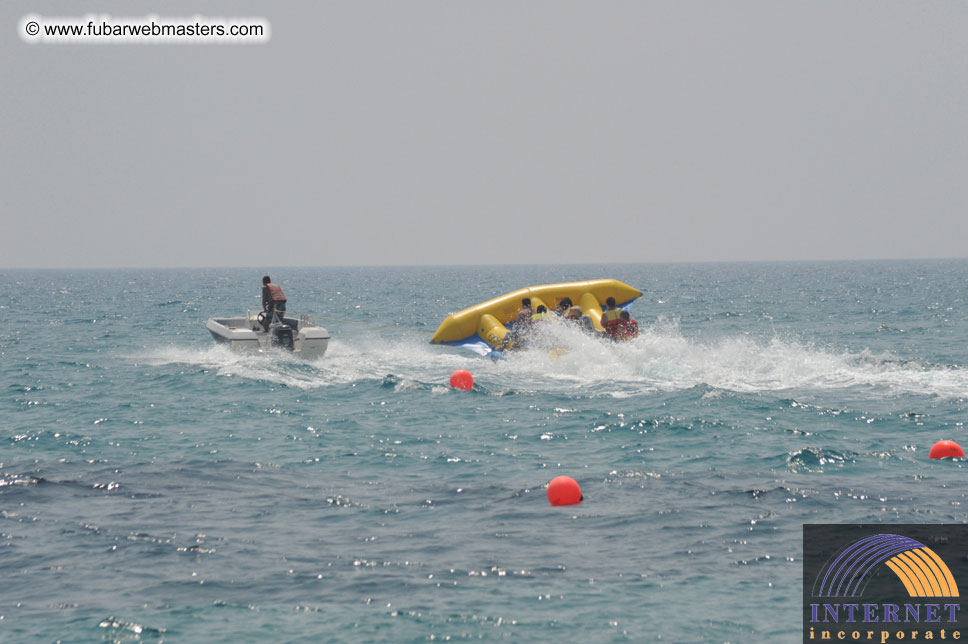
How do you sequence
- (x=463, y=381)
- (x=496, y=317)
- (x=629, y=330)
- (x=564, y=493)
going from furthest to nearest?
(x=496, y=317), (x=629, y=330), (x=463, y=381), (x=564, y=493)

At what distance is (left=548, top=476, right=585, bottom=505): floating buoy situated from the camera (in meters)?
8.50

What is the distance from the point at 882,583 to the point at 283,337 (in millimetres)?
13369

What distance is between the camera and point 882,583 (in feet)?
21.8

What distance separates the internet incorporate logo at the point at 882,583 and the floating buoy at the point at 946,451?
2.92m

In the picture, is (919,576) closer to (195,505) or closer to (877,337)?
(195,505)

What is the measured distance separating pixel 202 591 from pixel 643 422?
24.2 ft

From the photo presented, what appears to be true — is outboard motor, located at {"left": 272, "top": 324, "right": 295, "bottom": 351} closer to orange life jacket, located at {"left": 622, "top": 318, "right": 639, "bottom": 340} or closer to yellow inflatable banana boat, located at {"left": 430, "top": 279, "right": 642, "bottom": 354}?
yellow inflatable banana boat, located at {"left": 430, "top": 279, "right": 642, "bottom": 354}

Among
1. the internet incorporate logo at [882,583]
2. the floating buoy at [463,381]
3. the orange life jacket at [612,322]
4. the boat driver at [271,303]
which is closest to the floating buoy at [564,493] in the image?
the internet incorporate logo at [882,583]

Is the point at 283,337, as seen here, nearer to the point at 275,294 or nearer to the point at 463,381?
the point at 275,294

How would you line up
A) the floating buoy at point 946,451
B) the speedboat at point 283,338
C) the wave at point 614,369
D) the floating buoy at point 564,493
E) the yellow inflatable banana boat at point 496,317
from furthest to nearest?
1. the yellow inflatable banana boat at point 496,317
2. the speedboat at point 283,338
3. the wave at point 614,369
4. the floating buoy at point 946,451
5. the floating buoy at point 564,493

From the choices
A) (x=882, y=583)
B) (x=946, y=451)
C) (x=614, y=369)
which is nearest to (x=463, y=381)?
(x=614, y=369)

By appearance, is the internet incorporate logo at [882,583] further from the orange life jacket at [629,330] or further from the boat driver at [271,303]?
the boat driver at [271,303]

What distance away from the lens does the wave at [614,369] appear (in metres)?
15.7

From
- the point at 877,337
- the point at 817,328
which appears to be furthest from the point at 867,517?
the point at 817,328
